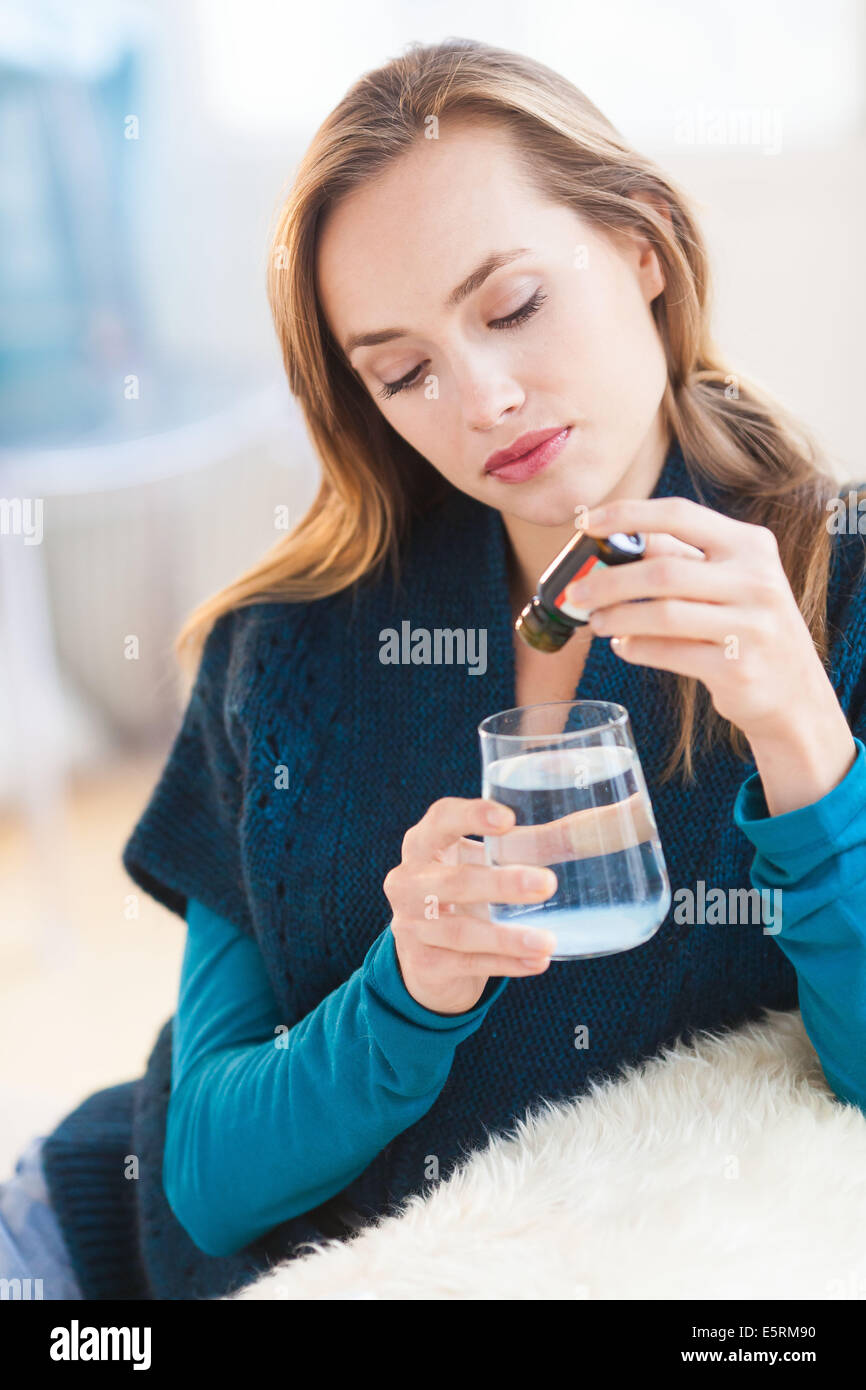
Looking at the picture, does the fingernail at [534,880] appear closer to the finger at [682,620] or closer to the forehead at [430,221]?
the finger at [682,620]

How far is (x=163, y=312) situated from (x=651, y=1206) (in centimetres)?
279

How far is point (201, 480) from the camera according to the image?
3082 mm

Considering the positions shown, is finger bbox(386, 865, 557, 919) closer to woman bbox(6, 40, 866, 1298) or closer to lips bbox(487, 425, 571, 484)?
woman bbox(6, 40, 866, 1298)

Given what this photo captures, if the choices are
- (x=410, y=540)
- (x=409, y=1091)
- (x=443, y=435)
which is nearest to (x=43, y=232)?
(x=410, y=540)

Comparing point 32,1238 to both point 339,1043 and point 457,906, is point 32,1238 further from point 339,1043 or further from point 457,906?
point 457,906

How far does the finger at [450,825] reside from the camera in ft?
2.36

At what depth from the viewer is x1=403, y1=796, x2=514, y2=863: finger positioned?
0.72 meters

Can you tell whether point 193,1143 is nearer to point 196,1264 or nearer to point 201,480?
point 196,1264

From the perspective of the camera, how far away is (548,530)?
1.10 meters

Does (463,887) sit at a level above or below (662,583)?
below
